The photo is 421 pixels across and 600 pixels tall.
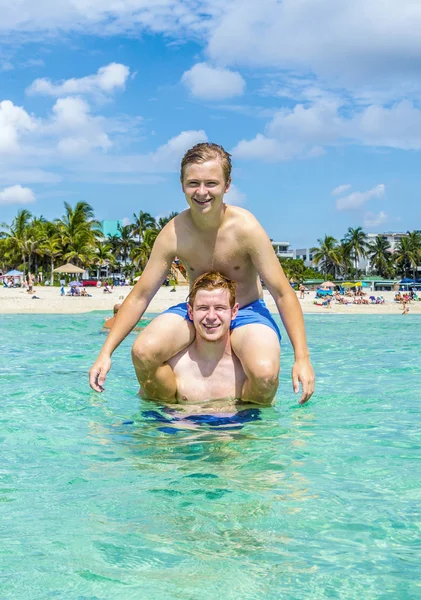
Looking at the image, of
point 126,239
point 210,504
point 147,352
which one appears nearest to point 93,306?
point 147,352

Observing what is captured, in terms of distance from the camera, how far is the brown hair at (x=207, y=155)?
175 inches

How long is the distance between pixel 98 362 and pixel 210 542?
83.8 inches

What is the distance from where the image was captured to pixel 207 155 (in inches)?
175

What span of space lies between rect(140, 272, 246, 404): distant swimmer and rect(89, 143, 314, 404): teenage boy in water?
42 millimetres

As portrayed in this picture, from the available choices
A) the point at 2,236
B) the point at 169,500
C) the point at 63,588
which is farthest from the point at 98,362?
the point at 2,236

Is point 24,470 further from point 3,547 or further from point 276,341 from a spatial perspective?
point 276,341

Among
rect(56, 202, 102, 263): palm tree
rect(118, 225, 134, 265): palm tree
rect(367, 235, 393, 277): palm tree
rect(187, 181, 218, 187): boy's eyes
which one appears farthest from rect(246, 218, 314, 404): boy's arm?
rect(367, 235, 393, 277): palm tree

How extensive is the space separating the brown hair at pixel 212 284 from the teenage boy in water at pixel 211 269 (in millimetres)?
170

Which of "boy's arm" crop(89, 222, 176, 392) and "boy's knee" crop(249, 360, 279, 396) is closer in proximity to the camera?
"boy's knee" crop(249, 360, 279, 396)

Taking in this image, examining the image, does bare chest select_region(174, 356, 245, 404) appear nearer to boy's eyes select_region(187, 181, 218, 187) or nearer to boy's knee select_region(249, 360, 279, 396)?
boy's knee select_region(249, 360, 279, 396)

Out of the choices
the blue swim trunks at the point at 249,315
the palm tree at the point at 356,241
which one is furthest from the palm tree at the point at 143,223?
the blue swim trunks at the point at 249,315

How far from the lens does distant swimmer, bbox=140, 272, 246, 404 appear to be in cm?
466

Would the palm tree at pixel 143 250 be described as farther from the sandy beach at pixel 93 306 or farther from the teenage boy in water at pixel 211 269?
the teenage boy in water at pixel 211 269

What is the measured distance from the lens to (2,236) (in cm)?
7394
